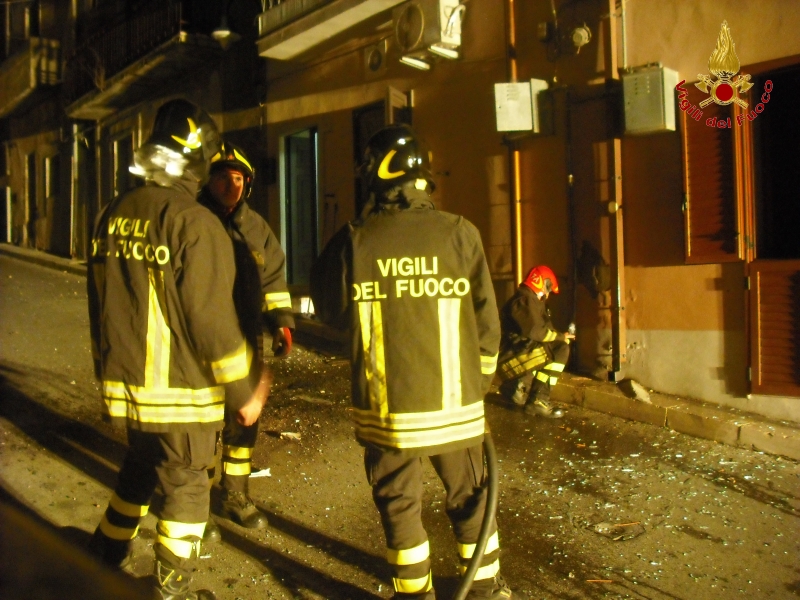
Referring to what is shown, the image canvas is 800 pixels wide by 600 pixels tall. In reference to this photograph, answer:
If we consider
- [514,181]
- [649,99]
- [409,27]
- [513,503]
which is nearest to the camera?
[513,503]

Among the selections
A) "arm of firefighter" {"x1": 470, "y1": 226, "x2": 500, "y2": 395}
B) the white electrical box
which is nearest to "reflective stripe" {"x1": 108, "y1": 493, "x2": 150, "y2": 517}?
"arm of firefighter" {"x1": 470, "y1": 226, "x2": 500, "y2": 395}

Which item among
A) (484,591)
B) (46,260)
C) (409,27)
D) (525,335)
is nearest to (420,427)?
(484,591)

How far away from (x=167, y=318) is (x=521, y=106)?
16.6 ft

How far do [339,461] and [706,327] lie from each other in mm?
3258

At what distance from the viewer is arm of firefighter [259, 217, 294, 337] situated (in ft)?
11.9

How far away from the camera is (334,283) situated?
264 cm

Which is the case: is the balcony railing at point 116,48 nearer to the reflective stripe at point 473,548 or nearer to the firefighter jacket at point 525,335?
the firefighter jacket at point 525,335

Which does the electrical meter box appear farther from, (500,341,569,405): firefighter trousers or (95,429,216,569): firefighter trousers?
(95,429,216,569): firefighter trousers

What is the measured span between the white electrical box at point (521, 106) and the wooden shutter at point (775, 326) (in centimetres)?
248

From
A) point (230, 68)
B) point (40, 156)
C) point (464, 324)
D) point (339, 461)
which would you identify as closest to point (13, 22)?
point (40, 156)

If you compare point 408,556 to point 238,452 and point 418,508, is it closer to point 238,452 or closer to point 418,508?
point 418,508

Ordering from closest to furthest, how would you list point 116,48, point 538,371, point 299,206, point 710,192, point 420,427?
point 420,427
point 710,192
point 538,371
point 299,206
point 116,48

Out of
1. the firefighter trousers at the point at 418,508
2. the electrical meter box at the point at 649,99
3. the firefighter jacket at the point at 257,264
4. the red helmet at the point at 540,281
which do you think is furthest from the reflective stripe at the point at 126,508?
the electrical meter box at the point at 649,99

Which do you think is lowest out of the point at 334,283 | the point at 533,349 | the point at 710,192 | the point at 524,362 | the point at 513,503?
the point at 513,503
